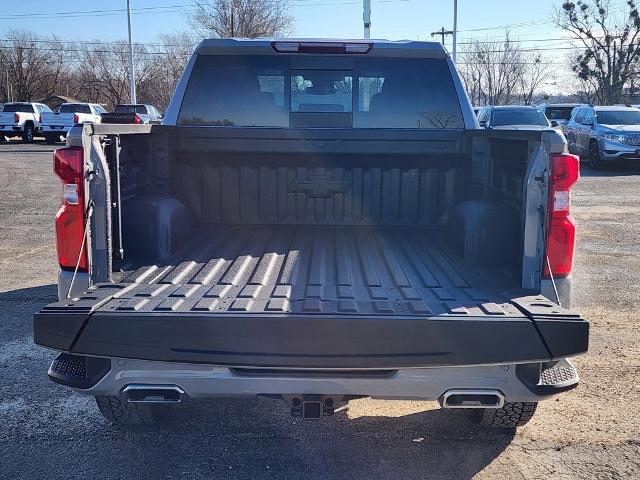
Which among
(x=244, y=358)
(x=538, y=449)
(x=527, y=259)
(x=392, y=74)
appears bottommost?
(x=538, y=449)

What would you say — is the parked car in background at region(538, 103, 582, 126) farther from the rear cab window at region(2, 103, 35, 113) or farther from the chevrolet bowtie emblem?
the rear cab window at region(2, 103, 35, 113)

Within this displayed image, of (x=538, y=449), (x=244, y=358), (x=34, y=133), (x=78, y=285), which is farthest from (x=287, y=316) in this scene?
(x=34, y=133)

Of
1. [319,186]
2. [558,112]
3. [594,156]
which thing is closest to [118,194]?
[319,186]

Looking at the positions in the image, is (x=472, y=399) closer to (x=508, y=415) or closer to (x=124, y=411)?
(x=508, y=415)

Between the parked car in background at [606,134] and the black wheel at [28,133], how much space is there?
85.0ft

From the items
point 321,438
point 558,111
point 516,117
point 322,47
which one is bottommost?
point 321,438

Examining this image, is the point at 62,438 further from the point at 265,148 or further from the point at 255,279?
the point at 265,148

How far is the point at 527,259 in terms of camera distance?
336cm

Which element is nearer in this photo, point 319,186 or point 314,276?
point 314,276

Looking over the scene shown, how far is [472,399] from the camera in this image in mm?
3020

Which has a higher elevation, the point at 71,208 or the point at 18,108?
the point at 18,108

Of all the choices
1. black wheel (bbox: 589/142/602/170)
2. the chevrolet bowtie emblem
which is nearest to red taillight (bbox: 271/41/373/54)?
the chevrolet bowtie emblem

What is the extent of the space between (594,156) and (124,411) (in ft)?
67.1

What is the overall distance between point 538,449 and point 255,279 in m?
1.81
